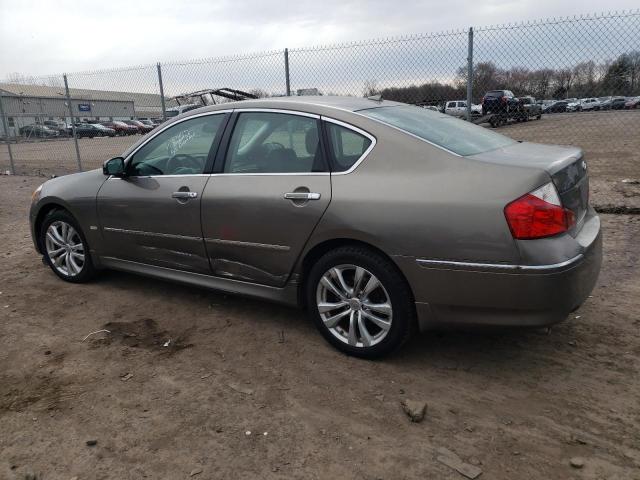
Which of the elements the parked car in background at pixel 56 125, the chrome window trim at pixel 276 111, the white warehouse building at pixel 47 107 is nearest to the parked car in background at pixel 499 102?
the chrome window trim at pixel 276 111

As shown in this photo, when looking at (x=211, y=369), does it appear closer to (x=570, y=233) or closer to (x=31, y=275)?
(x=570, y=233)

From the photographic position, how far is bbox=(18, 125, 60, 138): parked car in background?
1542 inches

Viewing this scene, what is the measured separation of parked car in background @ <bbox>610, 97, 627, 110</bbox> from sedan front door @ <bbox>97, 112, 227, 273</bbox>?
22.2 feet

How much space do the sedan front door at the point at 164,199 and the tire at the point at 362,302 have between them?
103 centimetres

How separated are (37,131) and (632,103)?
133ft

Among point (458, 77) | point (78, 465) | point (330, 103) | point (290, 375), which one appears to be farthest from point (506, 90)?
point (78, 465)

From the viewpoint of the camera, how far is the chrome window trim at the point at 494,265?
2.69 m

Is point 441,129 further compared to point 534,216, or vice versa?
point 441,129

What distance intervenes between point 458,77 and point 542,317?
207 inches

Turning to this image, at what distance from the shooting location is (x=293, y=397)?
299cm

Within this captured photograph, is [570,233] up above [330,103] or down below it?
below

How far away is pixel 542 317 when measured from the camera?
279 cm

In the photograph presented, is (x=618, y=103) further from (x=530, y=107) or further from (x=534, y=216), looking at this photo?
(x=534, y=216)

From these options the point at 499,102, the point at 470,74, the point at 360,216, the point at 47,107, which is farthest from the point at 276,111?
the point at 47,107
